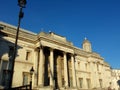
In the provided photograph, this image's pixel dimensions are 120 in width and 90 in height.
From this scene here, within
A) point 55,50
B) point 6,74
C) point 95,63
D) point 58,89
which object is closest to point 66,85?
point 58,89

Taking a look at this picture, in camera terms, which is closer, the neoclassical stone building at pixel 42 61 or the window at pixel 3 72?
the window at pixel 3 72

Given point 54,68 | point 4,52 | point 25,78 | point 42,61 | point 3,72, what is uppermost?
point 4,52

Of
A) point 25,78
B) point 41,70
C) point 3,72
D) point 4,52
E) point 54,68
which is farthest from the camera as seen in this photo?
point 54,68

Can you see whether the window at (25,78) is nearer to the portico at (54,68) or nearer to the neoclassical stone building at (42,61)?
the neoclassical stone building at (42,61)

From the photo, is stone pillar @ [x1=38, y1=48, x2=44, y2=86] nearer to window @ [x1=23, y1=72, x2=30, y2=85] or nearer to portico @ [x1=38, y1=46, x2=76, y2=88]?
portico @ [x1=38, y1=46, x2=76, y2=88]

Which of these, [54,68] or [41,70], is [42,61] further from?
[54,68]

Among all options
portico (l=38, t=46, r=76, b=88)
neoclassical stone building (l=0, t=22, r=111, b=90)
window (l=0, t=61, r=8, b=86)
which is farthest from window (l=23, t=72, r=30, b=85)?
window (l=0, t=61, r=8, b=86)

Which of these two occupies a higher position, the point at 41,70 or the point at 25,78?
the point at 41,70

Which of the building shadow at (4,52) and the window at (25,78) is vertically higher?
the building shadow at (4,52)

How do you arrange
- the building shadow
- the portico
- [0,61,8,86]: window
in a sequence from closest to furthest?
[0,61,8,86]: window < the building shadow < the portico

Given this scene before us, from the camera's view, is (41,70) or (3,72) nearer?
(3,72)

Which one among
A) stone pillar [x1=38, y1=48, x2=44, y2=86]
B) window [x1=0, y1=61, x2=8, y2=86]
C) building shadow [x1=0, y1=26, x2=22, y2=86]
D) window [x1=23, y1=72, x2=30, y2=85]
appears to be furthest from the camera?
window [x1=23, y1=72, x2=30, y2=85]

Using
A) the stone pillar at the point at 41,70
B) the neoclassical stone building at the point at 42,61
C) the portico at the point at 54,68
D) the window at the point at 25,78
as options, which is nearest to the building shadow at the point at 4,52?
the neoclassical stone building at the point at 42,61

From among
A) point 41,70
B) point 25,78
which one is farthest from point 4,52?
point 41,70
